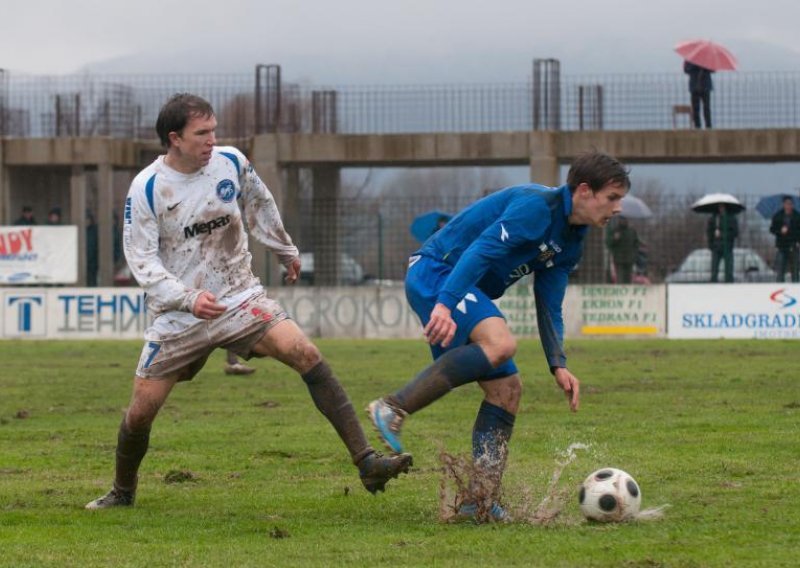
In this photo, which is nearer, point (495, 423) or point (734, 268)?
point (495, 423)

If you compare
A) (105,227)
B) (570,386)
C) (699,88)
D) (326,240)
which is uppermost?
(699,88)

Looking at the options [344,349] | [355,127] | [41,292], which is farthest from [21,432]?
[355,127]

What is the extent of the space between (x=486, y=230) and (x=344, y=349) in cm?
1686

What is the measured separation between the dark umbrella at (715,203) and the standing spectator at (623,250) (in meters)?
1.26

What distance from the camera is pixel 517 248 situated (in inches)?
276

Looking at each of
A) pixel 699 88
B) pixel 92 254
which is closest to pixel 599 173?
pixel 92 254

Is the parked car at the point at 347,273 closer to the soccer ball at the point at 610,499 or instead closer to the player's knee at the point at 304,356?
the player's knee at the point at 304,356

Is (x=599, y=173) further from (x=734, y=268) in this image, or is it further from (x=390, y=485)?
(x=734, y=268)

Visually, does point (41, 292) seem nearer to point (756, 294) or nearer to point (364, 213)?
point (364, 213)

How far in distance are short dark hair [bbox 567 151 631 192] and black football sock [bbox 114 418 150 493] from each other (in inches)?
101

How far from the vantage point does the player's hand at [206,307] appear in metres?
7.14

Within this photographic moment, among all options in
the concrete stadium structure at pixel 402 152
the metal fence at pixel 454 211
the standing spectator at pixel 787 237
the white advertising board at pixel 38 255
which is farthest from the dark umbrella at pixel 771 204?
the white advertising board at pixel 38 255

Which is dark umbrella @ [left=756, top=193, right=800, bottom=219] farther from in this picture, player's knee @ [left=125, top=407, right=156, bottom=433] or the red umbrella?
player's knee @ [left=125, top=407, right=156, bottom=433]

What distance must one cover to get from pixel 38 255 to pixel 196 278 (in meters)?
22.8
